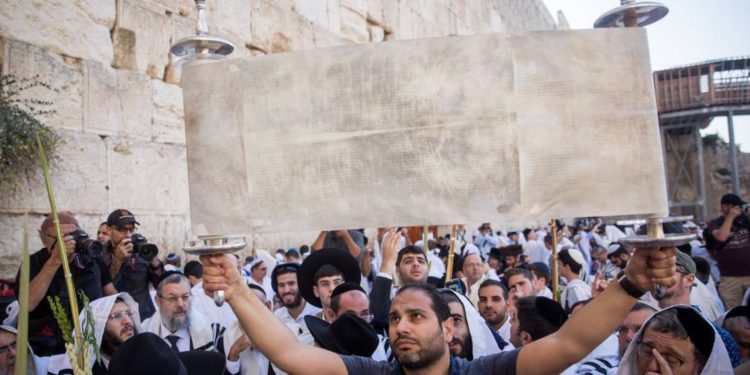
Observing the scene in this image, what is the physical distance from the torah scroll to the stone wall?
402 centimetres

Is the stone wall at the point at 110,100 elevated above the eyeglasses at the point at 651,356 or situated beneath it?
elevated above

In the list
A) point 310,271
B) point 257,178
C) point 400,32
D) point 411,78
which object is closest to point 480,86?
point 411,78

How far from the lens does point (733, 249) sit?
215 inches

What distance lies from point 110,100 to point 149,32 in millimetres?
985

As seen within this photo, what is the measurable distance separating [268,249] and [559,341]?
6421mm

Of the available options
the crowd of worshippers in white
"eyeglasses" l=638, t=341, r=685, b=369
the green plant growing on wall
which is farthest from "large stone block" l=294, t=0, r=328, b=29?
"eyeglasses" l=638, t=341, r=685, b=369

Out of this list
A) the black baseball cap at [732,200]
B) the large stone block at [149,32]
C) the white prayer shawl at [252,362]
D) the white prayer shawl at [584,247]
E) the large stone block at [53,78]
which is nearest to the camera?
the white prayer shawl at [252,362]

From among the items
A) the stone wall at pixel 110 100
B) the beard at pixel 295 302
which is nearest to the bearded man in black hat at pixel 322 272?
the beard at pixel 295 302

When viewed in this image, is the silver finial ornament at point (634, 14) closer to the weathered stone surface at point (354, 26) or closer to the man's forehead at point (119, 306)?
the man's forehead at point (119, 306)

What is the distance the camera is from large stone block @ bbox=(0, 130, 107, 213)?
5.21m

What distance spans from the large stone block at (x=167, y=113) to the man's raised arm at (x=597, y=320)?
547cm

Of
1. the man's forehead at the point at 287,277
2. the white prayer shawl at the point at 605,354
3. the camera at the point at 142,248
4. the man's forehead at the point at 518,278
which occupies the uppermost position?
the camera at the point at 142,248

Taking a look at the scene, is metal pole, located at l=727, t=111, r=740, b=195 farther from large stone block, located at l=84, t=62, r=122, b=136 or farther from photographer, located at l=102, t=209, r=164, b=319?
photographer, located at l=102, t=209, r=164, b=319

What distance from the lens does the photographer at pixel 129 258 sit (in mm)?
4191
